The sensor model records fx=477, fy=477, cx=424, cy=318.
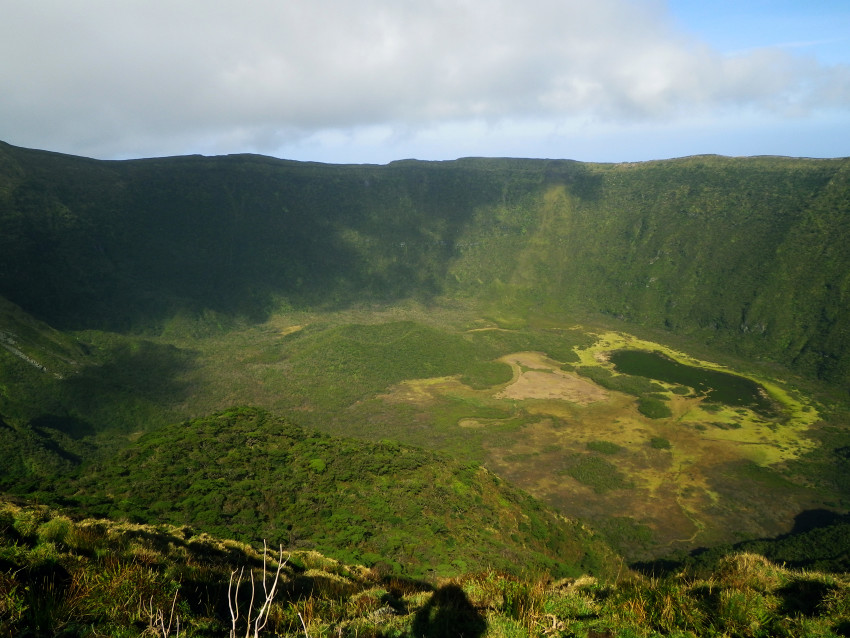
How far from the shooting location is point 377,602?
7711 mm

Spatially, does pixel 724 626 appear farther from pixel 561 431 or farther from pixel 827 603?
pixel 561 431

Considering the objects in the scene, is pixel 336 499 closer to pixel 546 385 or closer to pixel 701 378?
pixel 546 385

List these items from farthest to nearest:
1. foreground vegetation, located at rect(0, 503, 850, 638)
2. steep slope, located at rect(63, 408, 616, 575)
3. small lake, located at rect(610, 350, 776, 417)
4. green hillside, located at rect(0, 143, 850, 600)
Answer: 1. small lake, located at rect(610, 350, 776, 417)
2. green hillside, located at rect(0, 143, 850, 600)
3. steep slope, located at rect(63, 408, 616, 575)
4. foreground vegetation, located at rect(0, 503, 850, 638)

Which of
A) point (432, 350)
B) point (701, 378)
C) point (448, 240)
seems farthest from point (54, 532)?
point (448, 240)

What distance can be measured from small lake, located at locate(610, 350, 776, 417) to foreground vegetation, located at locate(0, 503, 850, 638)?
154 ft

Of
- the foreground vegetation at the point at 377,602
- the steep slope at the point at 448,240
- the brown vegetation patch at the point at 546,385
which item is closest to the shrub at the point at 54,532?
the foreground vegetation at the point at 377,602

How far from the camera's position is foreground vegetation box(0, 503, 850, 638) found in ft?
17.6

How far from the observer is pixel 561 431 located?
1657 inches

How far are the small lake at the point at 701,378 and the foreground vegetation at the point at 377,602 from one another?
154 feet

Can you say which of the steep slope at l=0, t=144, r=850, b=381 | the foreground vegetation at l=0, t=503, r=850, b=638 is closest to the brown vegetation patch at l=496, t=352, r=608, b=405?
the steep slope at l=0, t=144, r=850, b=381

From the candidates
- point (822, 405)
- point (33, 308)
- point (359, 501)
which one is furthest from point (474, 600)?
point (33, 308)

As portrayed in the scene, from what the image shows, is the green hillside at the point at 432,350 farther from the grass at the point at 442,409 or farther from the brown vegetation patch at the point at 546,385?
the brown vegetation patch at the point at 546,385

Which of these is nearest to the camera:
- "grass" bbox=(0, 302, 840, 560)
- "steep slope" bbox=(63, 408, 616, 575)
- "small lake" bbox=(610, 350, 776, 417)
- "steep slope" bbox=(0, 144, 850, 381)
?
"steep slope" bbox=(63, 408, 616, 575)

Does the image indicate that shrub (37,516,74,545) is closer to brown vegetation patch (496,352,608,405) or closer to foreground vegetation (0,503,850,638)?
foreground vegetation (0,503,850,638)
